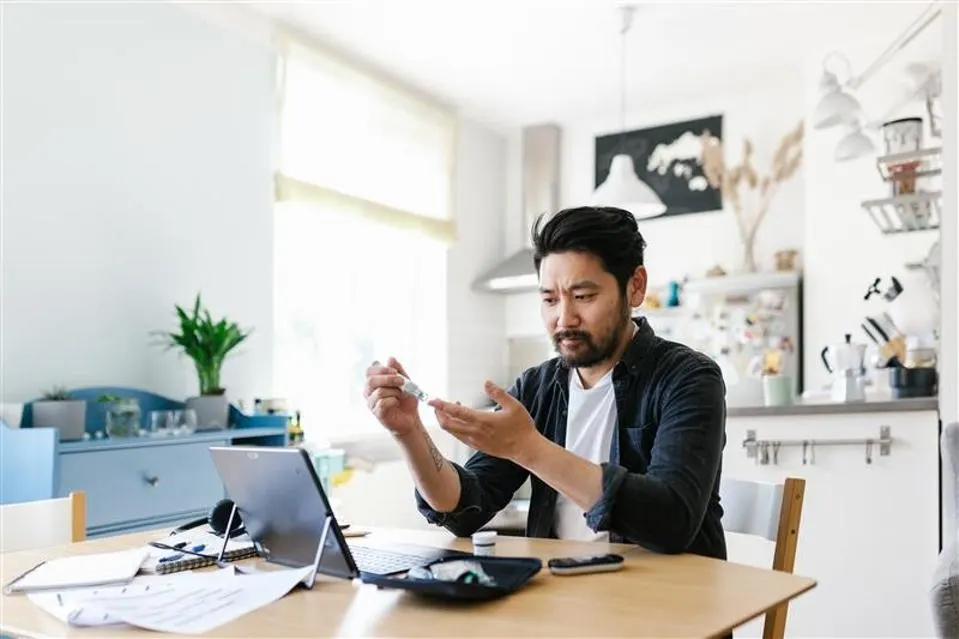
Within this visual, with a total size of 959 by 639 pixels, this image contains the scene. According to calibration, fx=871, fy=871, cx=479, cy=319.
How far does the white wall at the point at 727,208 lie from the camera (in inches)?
191

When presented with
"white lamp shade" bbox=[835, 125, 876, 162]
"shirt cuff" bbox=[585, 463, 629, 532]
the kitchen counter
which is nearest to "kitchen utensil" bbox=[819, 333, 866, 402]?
the kitchen counter

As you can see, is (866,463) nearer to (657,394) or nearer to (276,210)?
(657,394)

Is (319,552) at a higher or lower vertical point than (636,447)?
lower

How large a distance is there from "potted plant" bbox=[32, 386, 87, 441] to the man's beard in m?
1.79

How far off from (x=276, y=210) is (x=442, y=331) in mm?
1499

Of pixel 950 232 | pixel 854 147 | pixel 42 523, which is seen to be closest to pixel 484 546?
pixel 42 523

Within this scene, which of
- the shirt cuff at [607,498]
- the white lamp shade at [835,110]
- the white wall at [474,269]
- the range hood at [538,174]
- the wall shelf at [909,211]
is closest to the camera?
the shirt cuff at [607,498]

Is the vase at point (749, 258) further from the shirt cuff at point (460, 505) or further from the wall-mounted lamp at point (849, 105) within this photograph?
the shirt cuff at point (460, 505)

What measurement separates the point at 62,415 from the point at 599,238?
76.2 inches

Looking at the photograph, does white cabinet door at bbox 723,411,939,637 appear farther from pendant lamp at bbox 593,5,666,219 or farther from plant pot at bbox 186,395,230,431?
plant pot at bbox 186,395,230,431

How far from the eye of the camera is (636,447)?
152 cm

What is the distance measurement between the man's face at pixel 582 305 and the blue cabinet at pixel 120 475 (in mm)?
1406

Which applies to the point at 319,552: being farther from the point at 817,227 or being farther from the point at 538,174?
the point at 538,174

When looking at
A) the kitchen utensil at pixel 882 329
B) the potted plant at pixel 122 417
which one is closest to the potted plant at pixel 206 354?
the potted plant at pixel 122 417
